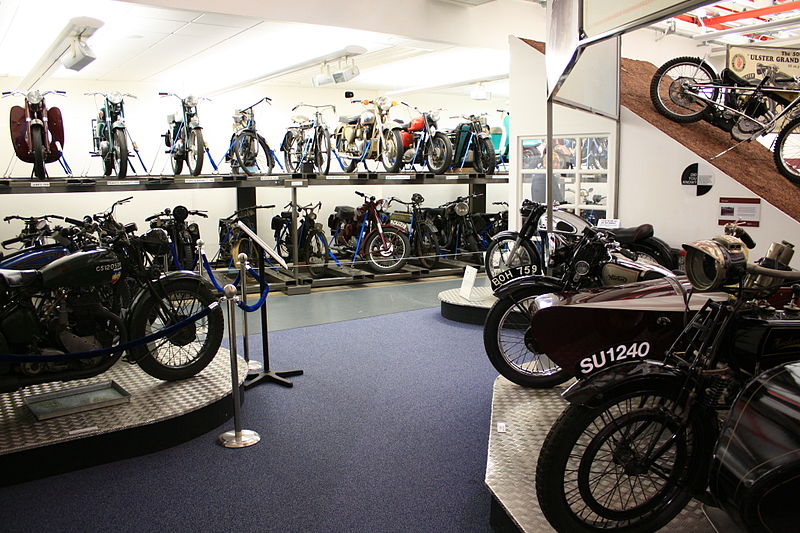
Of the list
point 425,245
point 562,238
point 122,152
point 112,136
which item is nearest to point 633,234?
point 562,238

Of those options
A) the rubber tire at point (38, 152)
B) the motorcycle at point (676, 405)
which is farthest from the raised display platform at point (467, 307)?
the rubber tire at point (38, 152)

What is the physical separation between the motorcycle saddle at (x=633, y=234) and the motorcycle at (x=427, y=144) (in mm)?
3855

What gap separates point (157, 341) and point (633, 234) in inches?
154

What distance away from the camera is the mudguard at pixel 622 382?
211 centimetres

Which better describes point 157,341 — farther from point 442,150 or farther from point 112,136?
point 442,150

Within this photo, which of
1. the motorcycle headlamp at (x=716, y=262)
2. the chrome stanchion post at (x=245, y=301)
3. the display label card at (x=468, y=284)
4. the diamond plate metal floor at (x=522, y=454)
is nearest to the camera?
the motorcycle headlamp at (x=716, y=262)

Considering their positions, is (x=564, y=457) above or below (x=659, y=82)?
below

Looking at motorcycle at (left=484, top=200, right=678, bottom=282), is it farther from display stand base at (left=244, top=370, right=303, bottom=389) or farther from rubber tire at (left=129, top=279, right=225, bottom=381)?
rubber tire at (left=129, top=279, right=225, bottom=381)

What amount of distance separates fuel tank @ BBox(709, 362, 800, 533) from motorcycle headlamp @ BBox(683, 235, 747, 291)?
31 cm

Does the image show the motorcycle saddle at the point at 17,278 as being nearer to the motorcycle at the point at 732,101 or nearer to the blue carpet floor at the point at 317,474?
the blue carpet floor at the point at 317,474

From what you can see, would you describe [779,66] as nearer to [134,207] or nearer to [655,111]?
[655,111]

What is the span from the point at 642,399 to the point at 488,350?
1.67m

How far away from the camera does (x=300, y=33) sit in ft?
25.1

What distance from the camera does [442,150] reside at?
9.04 metres
